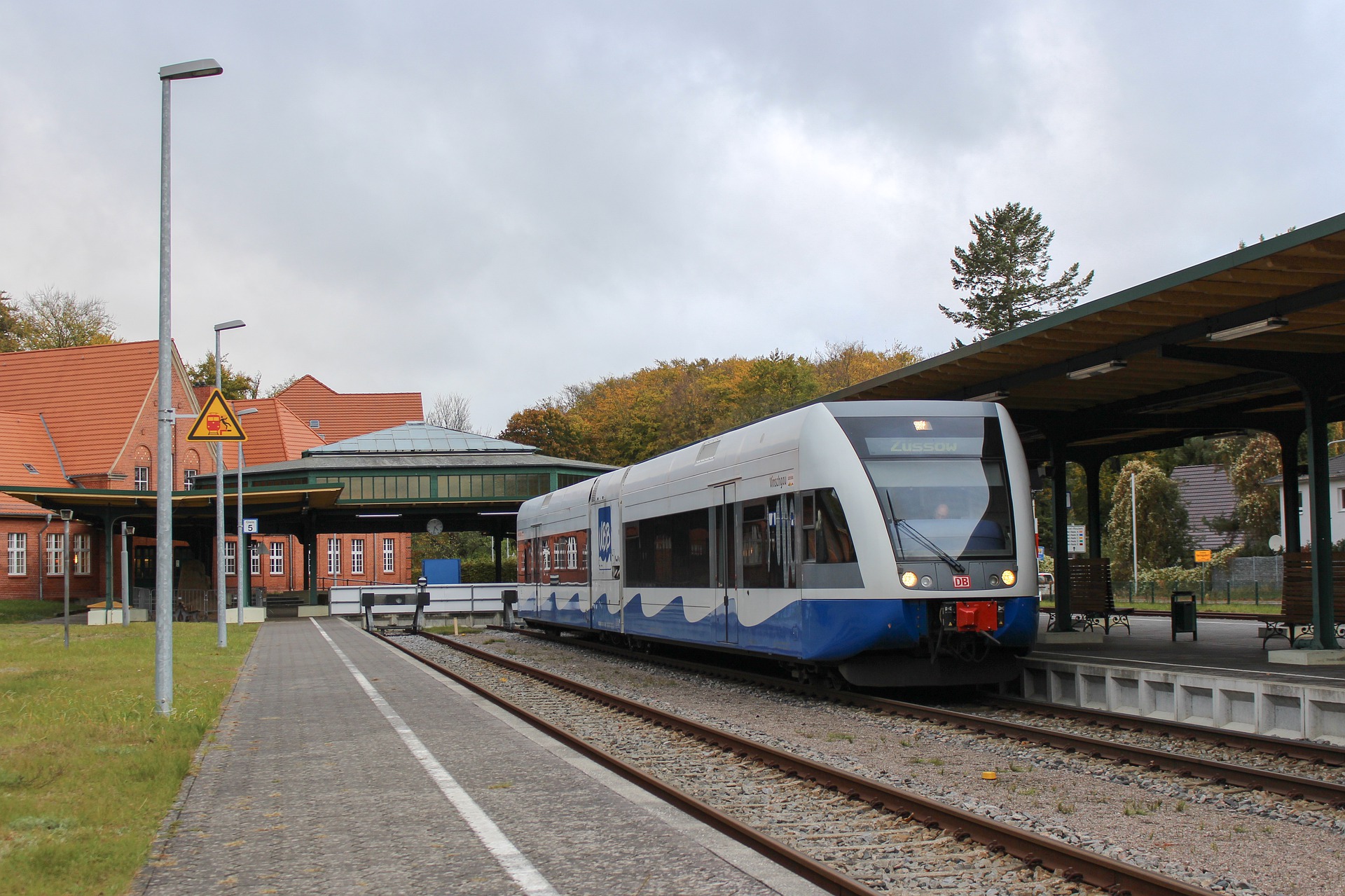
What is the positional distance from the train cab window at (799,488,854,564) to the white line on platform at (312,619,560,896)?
4627mm

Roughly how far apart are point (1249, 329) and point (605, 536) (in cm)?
1203

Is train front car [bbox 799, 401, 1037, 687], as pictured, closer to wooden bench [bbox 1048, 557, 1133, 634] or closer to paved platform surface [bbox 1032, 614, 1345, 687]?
paved platform surface [bbox 1032, 614, 1345, 687]

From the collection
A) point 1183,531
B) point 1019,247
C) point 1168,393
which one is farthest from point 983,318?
point 1168,393

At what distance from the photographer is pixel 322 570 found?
2840 inches

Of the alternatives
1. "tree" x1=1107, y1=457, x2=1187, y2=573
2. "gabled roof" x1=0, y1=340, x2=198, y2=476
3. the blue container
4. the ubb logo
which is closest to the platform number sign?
the ubb logo

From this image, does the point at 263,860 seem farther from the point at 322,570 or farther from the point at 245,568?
the point at 322,570

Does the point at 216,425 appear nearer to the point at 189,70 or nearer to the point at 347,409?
the point at 189,70

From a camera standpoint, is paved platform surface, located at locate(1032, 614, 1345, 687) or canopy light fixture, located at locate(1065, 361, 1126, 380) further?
canopy light fixture, located at locate(1065, 361, 1126, 380)

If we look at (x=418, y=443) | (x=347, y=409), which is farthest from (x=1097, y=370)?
(x=347, y=409)

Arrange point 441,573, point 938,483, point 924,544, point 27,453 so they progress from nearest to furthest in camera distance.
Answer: point 924,544 → point 938,483 → point 441,573 → point 27,453

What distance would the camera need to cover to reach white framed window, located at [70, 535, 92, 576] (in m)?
56.0

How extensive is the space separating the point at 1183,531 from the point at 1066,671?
47497mm

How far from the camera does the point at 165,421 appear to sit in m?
13.9

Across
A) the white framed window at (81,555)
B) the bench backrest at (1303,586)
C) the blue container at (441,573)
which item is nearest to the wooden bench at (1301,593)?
the bench backrest at (1303,586)
